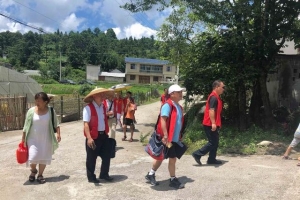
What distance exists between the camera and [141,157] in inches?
316

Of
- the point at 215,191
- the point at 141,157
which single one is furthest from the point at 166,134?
the point at 141,157

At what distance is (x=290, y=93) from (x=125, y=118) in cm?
595

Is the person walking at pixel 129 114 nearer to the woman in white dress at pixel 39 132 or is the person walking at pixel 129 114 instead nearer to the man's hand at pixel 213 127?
the man's hand at pixel 213 127

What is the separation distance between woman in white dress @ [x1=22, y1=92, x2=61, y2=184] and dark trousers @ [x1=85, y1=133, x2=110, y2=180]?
799 millimetres

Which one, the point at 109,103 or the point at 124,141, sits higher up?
the point at 109,103

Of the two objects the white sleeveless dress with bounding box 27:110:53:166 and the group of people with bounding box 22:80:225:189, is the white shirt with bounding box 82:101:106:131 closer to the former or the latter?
the group of people with bounding box 22:80:225:189

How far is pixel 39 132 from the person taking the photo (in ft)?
18.8

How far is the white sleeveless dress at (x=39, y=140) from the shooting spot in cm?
570

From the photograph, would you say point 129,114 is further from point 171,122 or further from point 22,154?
point 171,122

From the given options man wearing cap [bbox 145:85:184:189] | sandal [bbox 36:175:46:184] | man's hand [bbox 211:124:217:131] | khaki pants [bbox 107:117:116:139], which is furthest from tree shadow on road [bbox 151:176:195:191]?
khaki pants [bbox 107:117:116:139]

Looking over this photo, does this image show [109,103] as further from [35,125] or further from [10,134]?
[10,134]

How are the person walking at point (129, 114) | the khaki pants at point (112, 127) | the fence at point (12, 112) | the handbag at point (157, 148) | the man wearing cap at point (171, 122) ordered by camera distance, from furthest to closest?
the fence at point (12, 112)
the person walking at point (129, 114)
the khaki pants at point (112, 127)
the handbag at point (157, 148)
the man wearing cap at point (171, 122)

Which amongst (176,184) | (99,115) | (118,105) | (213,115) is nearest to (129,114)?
(118,105)

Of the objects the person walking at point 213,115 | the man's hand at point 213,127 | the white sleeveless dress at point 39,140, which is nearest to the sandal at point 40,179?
the white sleeveless dress at point 39,140
